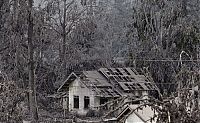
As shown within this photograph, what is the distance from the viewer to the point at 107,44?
58.9m

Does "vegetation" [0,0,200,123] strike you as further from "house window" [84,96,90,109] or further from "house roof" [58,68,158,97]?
"house window" [84,96,90,109]

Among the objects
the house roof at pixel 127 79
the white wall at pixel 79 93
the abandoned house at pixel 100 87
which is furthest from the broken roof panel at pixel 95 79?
the white wall at pixel 79 93

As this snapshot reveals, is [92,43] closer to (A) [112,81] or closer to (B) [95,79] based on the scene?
(A) [112,81]

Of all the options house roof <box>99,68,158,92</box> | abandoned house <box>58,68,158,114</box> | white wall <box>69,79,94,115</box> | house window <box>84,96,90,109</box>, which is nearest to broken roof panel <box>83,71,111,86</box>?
abandoned house <box>58,68,158,114</box>

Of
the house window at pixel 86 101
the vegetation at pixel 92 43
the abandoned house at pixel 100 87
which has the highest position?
the vegetation at pixel 92 43

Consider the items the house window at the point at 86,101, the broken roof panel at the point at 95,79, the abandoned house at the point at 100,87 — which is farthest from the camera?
the house window at the point at 86,101

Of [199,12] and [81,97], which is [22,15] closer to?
[81,97]

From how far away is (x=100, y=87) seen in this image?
36.5 meters

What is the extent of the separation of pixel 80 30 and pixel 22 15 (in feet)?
44.6

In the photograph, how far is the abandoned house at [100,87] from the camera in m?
36.1

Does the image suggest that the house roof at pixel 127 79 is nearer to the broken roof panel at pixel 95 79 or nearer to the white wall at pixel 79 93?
the broken roof panel at pixel 95 79

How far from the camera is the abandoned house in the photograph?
36062mm

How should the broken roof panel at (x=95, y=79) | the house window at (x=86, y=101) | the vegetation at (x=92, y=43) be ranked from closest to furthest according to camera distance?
1. the broken roof panel at (x=95, y=79)
2. the house window at (x=86, y=101)
3. the vegetation at (x=92, y=43)

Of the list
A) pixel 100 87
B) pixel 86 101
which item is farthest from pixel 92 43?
pixel 100 87
